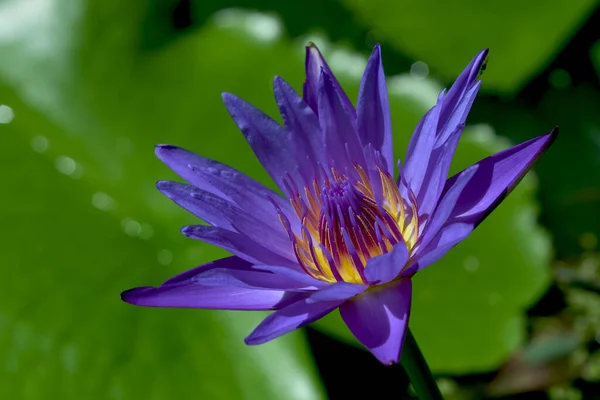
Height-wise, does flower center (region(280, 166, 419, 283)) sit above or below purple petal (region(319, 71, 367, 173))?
below

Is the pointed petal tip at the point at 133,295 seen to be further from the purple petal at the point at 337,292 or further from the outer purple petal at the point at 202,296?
the purple petal at the point at 337,292

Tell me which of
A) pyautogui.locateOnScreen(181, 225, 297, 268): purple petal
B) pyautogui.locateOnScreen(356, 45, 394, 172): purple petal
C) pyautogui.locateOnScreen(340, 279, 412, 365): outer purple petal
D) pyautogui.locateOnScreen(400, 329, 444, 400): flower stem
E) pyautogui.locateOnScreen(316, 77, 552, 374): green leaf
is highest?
pyautogui.locateOnScreen(356, 45, 394, 172): purple petal

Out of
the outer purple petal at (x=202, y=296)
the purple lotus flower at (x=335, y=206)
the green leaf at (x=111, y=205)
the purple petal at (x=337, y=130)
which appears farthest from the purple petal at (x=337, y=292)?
the green leaf at (x=111, y=205)

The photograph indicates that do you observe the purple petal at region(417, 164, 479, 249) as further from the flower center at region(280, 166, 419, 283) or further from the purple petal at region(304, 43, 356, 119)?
the purple petal at region(304, 43, 356, 119)

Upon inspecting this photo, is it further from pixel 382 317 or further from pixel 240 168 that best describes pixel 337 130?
pixel 240 168

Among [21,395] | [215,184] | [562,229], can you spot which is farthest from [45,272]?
[562,229]

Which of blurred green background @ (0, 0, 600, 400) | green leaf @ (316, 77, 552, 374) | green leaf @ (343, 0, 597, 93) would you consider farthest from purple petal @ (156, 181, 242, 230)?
green leaf @ (343, 0, 597, 93)
